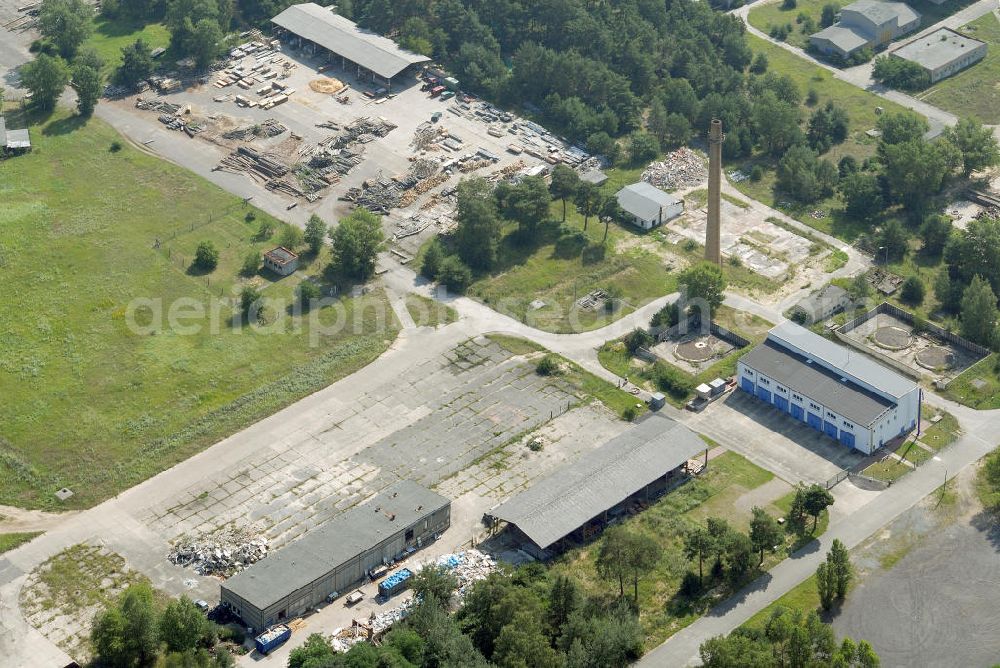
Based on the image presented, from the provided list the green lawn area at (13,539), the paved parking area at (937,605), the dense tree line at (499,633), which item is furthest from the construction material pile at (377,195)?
the paved parking area at (937,605)

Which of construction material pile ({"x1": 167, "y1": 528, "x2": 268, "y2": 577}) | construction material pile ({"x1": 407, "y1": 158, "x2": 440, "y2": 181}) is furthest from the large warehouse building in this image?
construction material pile ({"x1": 407, "y1": 158, "x2": 440, "y2": 181})

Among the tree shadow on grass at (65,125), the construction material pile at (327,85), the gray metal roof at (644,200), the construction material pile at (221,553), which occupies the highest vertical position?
the tree shadow on grass at (65,125)

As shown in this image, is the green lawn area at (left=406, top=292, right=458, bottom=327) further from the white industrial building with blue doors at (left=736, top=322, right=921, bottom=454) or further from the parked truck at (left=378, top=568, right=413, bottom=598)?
the parked truck at (left=378, top=568, right=413, bottom=598)

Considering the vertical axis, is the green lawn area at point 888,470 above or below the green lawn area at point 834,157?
above

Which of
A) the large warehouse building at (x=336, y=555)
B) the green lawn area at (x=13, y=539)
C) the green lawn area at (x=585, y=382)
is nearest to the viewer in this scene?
the large warehouse building at (x=336, y=555)

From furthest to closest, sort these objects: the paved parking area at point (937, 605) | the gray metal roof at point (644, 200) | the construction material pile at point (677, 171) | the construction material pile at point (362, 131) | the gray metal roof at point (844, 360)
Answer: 1. the construction material pile at point (362, 131)
2. the construction material pile at point (677, 171)
3. the gray metal roof at point (644, 200)
4. the gray metal roof at point (844, 360)
5. the paved parking area at point (937, 605)

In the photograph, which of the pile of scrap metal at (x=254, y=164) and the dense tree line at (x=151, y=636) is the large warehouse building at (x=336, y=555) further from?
the pile of scrap metal at (x=254, y=164)

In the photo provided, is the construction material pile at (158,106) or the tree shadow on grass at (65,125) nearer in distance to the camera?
the tree shadow on grass at (65,125)
